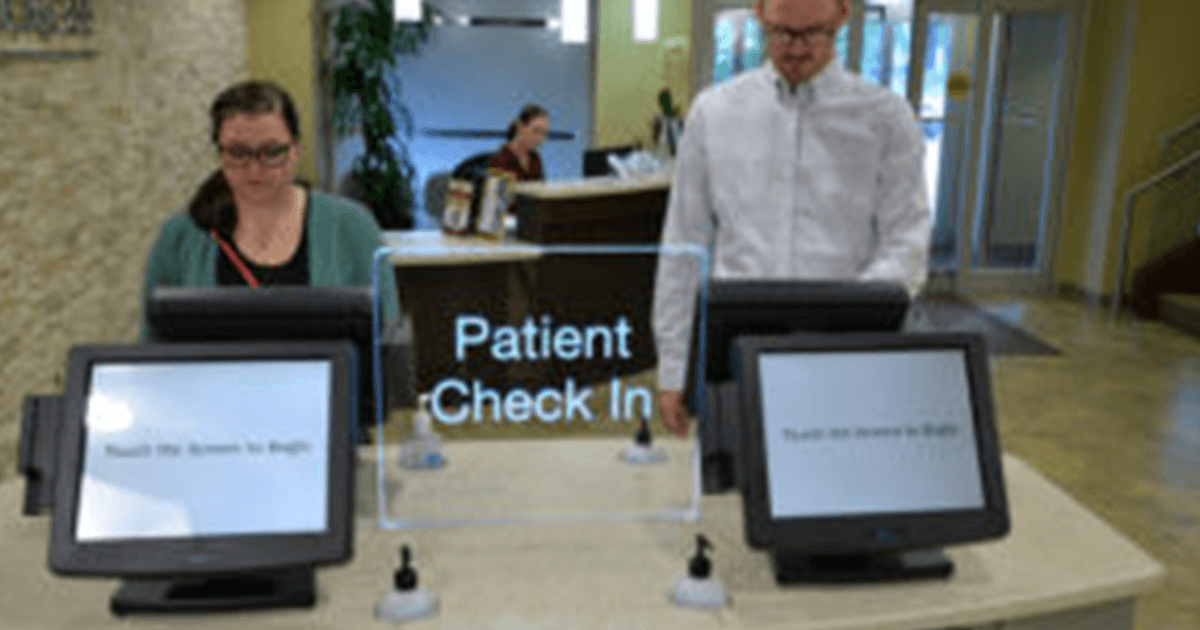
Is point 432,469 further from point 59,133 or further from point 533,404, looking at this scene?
point 59,133

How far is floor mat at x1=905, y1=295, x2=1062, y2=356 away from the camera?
21.7ft

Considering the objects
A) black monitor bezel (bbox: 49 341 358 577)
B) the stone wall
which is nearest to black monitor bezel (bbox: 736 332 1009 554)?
black monitor bezel (bbox: 49 341 358 577)

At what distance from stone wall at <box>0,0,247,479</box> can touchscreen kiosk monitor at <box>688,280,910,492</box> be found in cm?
293

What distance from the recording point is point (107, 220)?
4.70 metres

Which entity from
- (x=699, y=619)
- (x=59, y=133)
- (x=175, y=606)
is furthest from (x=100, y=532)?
(x=59, y=133)

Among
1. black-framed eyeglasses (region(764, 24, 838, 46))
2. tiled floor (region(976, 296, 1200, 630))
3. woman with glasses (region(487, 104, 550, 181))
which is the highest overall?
black-framed eyeglasses (region(764, 24, 838, 46))

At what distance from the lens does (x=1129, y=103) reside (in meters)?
7.59

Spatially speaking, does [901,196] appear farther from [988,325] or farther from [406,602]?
[988,325]

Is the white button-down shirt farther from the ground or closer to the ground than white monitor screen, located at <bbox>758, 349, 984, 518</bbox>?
farther from the ground

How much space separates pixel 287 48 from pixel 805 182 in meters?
5.73

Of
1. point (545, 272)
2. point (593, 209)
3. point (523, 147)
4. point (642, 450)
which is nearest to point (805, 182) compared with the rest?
point (642, 450)

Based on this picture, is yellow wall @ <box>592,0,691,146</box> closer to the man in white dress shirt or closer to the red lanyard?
the man in white dress shirt

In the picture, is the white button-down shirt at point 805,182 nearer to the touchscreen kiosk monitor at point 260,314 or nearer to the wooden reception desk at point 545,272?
the touchscreen kiosk monitor at point 260,314

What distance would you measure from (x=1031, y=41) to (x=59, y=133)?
6817mm
